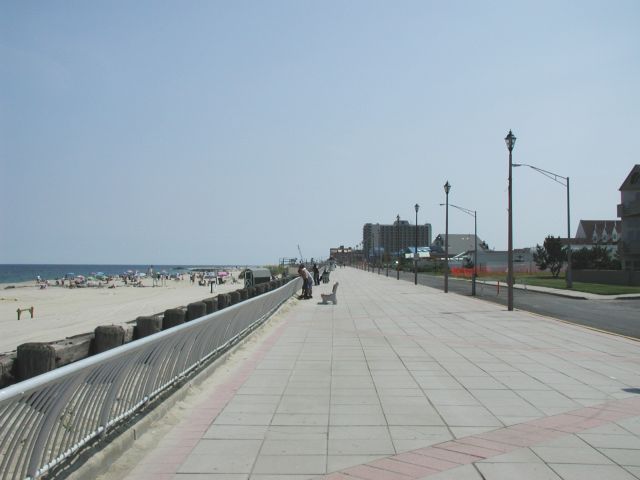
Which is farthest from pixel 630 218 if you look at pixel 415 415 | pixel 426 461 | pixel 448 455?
pixel 426 461

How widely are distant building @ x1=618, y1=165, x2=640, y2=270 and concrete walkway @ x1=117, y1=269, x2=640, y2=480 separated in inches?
1759

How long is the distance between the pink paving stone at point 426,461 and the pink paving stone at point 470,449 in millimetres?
374

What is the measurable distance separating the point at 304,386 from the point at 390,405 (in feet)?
5.29

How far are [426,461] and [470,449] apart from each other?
0.60 meters

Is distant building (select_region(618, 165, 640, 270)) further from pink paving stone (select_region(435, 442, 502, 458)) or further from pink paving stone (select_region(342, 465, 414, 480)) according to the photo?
pink paving stone (select_region(342, 465, 414, 480))

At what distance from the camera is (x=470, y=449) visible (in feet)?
18.8

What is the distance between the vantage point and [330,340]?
14039mm

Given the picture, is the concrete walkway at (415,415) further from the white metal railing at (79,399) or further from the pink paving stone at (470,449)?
the white metal railing at (79,399)

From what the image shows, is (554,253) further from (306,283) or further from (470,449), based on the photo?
(470,449)

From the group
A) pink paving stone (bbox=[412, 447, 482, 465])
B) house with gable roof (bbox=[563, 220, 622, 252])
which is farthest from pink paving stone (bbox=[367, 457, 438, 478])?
house with gable roof (bbox=[563, 220, 622, 252])

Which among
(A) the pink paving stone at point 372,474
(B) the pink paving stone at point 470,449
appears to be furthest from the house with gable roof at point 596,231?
(A) the pink paving stone at point 372,474

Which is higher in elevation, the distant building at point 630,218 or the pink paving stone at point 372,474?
the distant building at point 630,218

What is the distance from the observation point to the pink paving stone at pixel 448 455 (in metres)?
5.41

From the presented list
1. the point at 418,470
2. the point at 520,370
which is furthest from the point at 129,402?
the point at 520,370
